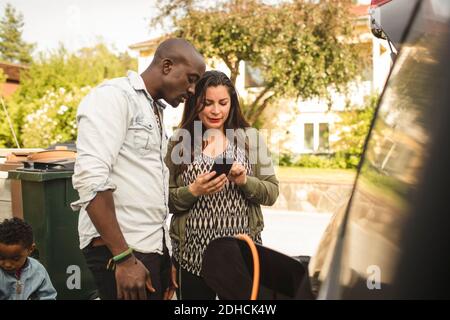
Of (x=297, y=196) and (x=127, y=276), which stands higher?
(x=127, y=276)

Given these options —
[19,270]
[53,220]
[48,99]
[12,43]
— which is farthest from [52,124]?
[12,43]

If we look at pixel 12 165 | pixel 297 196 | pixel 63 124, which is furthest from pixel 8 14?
pixel 12 165

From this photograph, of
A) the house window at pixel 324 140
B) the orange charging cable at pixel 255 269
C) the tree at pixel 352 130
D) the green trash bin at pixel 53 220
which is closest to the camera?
the orange charging cable at pixel 255 269

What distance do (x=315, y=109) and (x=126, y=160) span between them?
64.5 feet

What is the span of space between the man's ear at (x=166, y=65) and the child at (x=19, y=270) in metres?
1.49

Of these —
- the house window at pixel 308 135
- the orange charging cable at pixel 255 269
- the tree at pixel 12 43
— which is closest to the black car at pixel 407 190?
the orange charging cable at pixel 255 269

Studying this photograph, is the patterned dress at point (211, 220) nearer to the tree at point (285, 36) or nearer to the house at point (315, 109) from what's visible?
the tree at point (285, 36)

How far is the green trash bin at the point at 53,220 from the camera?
353 cm

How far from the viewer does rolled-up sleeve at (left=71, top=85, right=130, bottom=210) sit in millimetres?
1673

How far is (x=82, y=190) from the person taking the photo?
1.69m

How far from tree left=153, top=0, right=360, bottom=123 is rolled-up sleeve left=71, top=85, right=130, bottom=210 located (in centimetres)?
1351

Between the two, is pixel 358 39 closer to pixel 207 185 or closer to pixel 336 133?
pixel 336 133

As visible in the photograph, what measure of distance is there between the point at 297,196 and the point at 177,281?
Answer: 878 centimetres

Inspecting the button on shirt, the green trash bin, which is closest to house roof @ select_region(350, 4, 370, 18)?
the green trash bin
